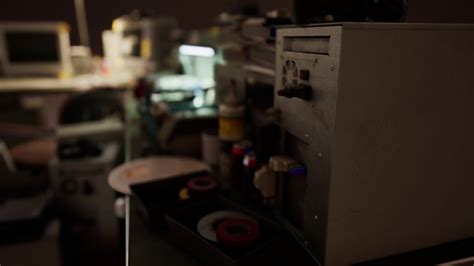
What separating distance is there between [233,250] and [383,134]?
0.34m

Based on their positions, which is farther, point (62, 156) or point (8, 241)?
point (62, 156)

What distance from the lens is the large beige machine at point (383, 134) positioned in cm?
58

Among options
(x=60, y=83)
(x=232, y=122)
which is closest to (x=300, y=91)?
(x=232, y=122)

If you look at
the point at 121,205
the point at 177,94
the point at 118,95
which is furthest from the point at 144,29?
the point at 121,205

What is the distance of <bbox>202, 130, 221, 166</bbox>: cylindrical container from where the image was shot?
115 centimetres

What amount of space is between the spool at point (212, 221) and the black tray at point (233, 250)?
15 mm

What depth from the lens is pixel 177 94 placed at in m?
1.72

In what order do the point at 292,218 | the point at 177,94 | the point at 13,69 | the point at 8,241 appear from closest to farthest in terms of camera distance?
the point at 292,218 < the point at 8,241 < the point at 177,94 < the point at 13,69

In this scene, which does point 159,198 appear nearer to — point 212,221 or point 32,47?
point 212,221

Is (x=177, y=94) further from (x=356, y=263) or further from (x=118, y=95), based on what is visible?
(x=356, y=263)

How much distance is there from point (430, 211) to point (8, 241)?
1.69 metres

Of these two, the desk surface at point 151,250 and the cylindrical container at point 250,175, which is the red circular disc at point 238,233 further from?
the cylindrical container at point 250,175

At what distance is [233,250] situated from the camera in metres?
0.64

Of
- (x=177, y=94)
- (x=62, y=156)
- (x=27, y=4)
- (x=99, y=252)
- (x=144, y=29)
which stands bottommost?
(x=99, y=252)
